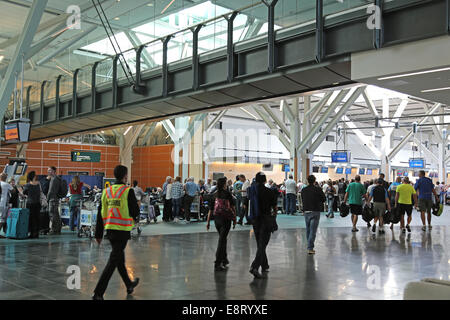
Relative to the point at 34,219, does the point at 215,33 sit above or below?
above

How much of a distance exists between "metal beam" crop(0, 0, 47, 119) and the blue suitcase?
4189 mm

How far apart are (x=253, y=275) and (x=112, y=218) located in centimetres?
290

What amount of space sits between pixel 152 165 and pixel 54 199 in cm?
3012

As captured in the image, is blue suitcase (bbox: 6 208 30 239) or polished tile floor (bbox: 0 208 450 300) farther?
blue suitcase (bbox: 6 208 30 239)

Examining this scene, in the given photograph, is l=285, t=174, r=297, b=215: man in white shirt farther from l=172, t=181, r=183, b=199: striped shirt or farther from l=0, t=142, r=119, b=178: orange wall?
l=0, t=142, r=119, b=178: orange wall

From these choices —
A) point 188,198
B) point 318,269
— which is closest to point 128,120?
point 188,198

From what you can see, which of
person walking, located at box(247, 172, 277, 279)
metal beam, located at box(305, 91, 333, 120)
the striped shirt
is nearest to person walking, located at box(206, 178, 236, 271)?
person walking, located at box(247, 172, 277, 279)

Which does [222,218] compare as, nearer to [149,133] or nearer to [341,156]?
[341,156]

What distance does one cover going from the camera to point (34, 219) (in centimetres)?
1358

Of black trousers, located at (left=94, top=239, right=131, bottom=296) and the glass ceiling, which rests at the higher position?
the glass ceiling

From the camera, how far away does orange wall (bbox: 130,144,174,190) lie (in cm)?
4269

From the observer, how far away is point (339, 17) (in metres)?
10.4

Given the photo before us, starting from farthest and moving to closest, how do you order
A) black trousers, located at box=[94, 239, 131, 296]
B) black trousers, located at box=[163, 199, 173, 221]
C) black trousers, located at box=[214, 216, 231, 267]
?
black trousers, located at box=[163, 199, 173, 221]
black trousers, located at box=[214, 216, 231, 267]
black trousers, located at box=[94, 239, 131, 296]

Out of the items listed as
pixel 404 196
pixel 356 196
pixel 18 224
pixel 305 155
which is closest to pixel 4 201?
pixel 18 224
